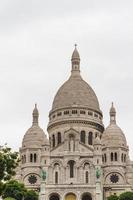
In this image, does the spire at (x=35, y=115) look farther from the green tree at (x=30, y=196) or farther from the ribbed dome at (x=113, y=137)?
the green tree at (x=30, y=196)

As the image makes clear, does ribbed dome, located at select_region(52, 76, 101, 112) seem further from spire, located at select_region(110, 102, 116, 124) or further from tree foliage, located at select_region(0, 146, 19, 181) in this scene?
tree foliage, located at select_region(0, 146, 19, 181)

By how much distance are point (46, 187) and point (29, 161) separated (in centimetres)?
1014

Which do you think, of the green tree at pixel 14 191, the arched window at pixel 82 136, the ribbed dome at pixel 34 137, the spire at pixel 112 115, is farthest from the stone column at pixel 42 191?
the spire at pixel 112 115

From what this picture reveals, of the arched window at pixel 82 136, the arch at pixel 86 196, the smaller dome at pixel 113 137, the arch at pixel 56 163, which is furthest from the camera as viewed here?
the arched window at pixel 82 136

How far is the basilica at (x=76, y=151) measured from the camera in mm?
108000

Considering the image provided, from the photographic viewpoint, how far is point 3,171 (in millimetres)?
51812

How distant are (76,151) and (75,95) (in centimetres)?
1432

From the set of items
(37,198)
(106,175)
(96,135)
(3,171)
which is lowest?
(3,171)

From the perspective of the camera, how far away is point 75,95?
123 meters

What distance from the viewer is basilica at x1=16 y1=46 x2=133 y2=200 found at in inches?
4252

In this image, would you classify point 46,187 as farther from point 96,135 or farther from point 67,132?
point 96,135

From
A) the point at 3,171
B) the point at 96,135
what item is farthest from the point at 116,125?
the point at 3,171

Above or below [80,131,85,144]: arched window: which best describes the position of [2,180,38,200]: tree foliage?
below

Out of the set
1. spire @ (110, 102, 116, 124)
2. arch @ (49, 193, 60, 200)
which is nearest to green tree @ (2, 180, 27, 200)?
arch @ (49, 193, 60, 200)
